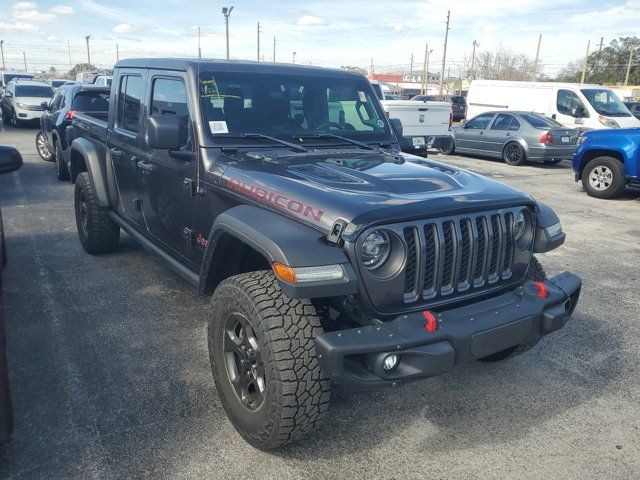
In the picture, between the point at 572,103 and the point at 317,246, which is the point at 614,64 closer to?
the point at 572,103

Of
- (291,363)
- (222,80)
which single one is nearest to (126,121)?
(222,80)

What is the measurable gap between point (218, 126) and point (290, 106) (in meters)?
0.61

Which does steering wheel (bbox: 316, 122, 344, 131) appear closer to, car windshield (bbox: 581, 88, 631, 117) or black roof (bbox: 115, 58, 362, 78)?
black roof (bbox: 115, 58, 362, 78)

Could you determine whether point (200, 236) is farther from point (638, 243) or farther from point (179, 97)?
point (638, 243)

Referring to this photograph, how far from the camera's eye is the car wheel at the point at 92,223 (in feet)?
17.6

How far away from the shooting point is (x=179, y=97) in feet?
12.4

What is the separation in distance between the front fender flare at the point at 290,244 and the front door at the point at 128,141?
1.85 metres

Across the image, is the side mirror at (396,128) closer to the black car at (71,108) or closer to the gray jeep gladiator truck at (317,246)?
the gray jeep gladiator truck at (317,246)

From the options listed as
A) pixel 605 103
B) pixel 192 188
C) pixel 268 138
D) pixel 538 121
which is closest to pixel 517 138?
pixel 538 121

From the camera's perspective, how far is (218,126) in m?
3.55

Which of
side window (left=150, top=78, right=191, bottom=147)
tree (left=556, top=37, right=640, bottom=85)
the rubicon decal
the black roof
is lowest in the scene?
the rubicon decal

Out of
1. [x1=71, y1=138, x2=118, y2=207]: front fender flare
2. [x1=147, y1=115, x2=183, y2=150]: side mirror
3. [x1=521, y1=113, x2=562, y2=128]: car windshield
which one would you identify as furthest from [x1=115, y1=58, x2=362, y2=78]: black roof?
[x1=521, y1=113, x2=562, y2=128]: car windshield

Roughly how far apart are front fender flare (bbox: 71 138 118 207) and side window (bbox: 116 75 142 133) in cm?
49

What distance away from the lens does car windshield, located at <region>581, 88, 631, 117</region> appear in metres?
15.1
